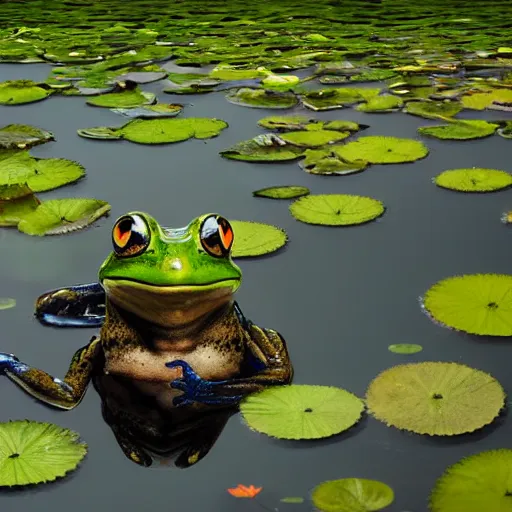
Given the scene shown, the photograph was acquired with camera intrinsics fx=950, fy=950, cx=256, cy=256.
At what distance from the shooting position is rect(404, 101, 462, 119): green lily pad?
21.0 ft

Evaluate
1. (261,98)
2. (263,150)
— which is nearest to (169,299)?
(263,150)

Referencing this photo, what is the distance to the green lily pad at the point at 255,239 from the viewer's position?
13.5ft


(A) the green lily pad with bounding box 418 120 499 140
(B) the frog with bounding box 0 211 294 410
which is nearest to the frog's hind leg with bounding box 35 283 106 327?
(B) the frog with bounding box 0 211 294 410

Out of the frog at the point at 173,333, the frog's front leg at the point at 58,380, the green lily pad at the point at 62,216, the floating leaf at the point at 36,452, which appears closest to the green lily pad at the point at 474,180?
the green lily pad at the point at 62,216

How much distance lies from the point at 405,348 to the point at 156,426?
0.94 metres

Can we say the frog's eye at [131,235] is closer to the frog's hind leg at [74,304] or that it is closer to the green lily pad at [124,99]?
the frog's hind leg at [74,304]

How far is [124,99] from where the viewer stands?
691 centimetres

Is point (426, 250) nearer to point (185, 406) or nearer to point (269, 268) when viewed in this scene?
point (269, 268)

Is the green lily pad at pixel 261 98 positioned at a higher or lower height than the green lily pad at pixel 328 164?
lower

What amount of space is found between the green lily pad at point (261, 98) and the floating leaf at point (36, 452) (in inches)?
169

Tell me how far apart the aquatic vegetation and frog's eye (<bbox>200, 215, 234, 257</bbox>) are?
3.16 meters

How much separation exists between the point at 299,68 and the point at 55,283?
4632 millimetres

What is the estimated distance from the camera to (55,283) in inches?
153

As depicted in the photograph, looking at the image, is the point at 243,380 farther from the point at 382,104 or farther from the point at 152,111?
the point at 382,104
